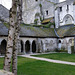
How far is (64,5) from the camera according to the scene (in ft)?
126

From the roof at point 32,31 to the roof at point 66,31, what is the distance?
181 cm

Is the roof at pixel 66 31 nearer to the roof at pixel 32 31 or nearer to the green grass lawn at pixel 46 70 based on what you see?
the roof at pixel 32 31

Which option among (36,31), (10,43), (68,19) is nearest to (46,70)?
(10,43)

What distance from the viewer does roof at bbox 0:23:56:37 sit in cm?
2775

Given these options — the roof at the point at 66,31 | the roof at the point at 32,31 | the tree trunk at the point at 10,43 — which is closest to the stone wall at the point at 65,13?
the roof at the point at 66,31

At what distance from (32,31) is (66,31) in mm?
8746

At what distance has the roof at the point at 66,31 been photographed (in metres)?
31.9

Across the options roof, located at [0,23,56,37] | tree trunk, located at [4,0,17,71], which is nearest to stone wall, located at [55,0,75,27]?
roof, located at [0,23,56,37]

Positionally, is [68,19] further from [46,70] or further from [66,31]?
[46,70]

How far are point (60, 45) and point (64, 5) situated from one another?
12055 mm

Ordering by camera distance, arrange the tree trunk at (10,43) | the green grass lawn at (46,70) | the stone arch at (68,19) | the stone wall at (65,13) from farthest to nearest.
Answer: the stone arch at (68,19), the stone wall at (65,13), the green grass lawn at (46,70), the tree trunk at (10,43)

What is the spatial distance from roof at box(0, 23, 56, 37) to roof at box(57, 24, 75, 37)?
1.81 meters

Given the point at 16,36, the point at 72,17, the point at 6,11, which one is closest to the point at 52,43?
the point at 72,17

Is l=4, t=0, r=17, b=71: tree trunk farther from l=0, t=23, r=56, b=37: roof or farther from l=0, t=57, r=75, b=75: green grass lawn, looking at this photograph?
l=0, t=23, r=56, b=37: roof
